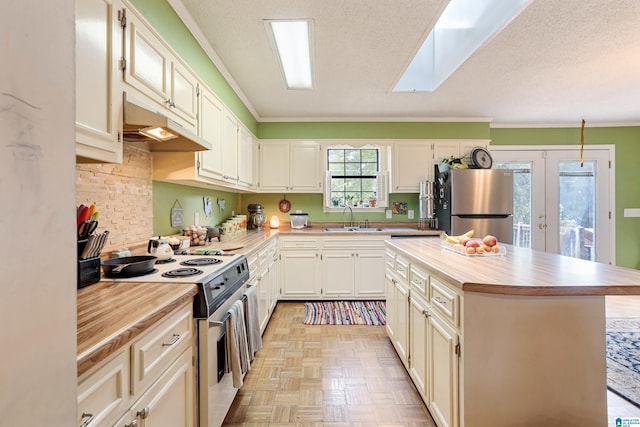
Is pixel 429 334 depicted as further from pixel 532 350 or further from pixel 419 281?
pixel 532 350

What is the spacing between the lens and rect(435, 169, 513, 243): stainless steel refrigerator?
3660 mm

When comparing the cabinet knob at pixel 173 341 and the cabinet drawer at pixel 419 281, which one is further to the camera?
the cabinet drawer at pixel 419 281

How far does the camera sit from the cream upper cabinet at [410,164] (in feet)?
13.6

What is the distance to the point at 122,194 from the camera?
1726 millimetres

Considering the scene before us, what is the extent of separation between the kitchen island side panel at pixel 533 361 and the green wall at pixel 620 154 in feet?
Answer: 13.3

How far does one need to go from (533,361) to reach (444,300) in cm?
39

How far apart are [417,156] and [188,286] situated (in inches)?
144

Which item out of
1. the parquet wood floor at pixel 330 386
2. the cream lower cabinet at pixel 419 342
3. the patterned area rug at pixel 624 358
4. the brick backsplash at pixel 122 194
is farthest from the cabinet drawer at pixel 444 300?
the brick backsplash at pixel 122 194

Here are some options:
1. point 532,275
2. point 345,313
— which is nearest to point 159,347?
point 532,275

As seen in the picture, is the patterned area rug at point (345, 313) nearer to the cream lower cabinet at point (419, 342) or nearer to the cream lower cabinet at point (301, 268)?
the cream lower cabinet at point (301, 268)

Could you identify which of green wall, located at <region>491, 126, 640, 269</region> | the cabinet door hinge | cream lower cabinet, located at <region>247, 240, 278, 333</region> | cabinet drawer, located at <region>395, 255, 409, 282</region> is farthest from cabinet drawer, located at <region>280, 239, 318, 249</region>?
green wall, located at <region>491, 126, 640, 269</region>

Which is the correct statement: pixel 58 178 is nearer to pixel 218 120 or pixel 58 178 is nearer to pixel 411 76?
pixel 218 120

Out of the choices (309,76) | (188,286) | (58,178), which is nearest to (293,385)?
(188,286)

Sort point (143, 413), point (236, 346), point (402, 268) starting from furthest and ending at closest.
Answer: point (402, 268) → point (236, 346) → point (143, 413)
